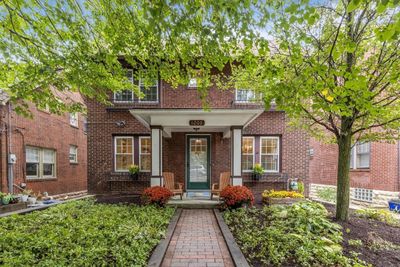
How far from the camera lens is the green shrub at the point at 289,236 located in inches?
141

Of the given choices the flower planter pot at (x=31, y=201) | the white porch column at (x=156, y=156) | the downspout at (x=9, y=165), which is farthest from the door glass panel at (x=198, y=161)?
the downspout at (x=9, y=165)

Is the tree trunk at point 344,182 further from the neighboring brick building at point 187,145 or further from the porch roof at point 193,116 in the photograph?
the neighboring brick building at point 187,145

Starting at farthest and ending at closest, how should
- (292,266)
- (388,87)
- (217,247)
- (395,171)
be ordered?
(395,171) → (388,87) → (217,247) → (292,266)

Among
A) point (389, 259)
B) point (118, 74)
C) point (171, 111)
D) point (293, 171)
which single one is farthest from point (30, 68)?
point (293, 171)

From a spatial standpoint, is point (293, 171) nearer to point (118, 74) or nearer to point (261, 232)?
point (261, 232)

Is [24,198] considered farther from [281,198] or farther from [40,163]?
[281,198]

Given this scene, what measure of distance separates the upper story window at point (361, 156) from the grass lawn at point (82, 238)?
953cm

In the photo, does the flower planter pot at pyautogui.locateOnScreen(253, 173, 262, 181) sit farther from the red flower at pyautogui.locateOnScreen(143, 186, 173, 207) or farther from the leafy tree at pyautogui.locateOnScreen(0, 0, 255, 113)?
the leafy tree at pyautogui.locateOnScreen(0, 0, 255, 113)

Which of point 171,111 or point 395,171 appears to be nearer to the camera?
point 171,111

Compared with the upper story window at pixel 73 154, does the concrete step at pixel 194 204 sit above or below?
below

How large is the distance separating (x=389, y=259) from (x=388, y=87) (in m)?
3.56

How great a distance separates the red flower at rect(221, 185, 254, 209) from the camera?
269 inches

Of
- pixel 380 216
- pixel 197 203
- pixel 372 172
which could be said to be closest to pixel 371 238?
pixel 380 216

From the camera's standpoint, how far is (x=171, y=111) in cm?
716
